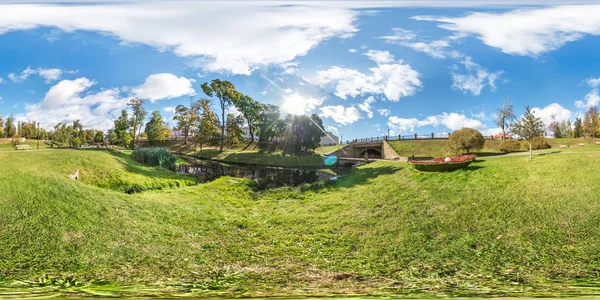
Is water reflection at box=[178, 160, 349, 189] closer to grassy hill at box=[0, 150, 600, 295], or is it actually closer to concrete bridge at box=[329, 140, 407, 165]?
grassy hill at box=[0, 150, 600, 295]

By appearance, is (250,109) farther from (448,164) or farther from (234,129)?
(448,164)

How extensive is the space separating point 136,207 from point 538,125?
74.8 ft

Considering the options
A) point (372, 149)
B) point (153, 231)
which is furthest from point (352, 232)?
point (372, 149)

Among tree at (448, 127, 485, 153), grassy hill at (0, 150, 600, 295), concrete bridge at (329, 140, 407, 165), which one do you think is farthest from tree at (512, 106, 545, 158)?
concrete bridge at (329, 140, 407, 165)

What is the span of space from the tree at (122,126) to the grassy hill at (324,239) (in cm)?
4736

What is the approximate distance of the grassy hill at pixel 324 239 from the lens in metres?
4.52

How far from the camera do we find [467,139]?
1313 inches

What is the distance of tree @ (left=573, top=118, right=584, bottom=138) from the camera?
1868 inches

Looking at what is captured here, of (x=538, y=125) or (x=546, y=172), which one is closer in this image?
(x=546, y=172)

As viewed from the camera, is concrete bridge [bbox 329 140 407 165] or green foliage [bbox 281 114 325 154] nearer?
concrete bridge [bbox 329 140 407 165]

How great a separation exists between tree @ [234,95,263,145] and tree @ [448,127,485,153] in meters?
35.3

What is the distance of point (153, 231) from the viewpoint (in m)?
8.67

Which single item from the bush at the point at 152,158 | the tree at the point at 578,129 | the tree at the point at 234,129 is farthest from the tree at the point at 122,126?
the tree at the point at 578,129

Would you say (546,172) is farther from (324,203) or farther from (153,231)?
(153,231)
